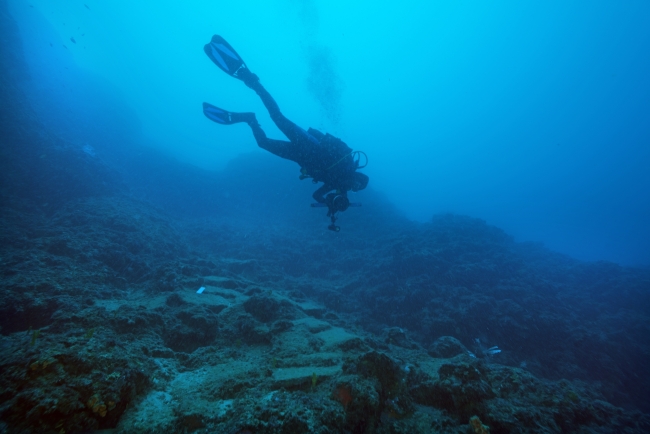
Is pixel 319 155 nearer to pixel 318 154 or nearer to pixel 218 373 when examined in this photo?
pixel 318 154

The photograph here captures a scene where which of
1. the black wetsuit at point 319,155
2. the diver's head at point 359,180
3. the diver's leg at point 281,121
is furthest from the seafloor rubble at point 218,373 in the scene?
the diver's leg at point 281,121

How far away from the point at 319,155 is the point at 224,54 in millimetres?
4679

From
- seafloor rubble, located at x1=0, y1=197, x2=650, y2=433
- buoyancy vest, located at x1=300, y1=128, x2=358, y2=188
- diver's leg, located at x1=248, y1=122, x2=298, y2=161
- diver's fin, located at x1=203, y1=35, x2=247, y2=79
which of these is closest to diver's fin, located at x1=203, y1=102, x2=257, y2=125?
diver's fin, located at x1=203, y1=35, x2=247, y2=79

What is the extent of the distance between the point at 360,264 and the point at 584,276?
12.3 meters

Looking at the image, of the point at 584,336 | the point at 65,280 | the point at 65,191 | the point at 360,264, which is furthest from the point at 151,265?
the point at 584,336

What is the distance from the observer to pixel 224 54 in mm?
8531

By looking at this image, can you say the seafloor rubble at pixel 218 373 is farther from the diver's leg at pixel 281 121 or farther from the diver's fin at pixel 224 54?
the diver's fin at pixel 224 54

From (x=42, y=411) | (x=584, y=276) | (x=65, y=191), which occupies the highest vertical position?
(x=584, y=276)

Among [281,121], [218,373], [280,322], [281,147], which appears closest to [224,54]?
[281,121]

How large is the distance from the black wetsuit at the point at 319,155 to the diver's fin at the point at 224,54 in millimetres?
2373

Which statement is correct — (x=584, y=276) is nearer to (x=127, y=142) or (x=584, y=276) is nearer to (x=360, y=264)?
(x=360, y=264)

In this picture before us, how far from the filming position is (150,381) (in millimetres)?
3385

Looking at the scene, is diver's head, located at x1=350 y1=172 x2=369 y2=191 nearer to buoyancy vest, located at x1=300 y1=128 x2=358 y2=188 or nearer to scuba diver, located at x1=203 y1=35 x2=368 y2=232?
scuba diver, located at x1=203 y1=35 x2=368 y2=232

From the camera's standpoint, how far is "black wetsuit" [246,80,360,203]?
781 centimetres
